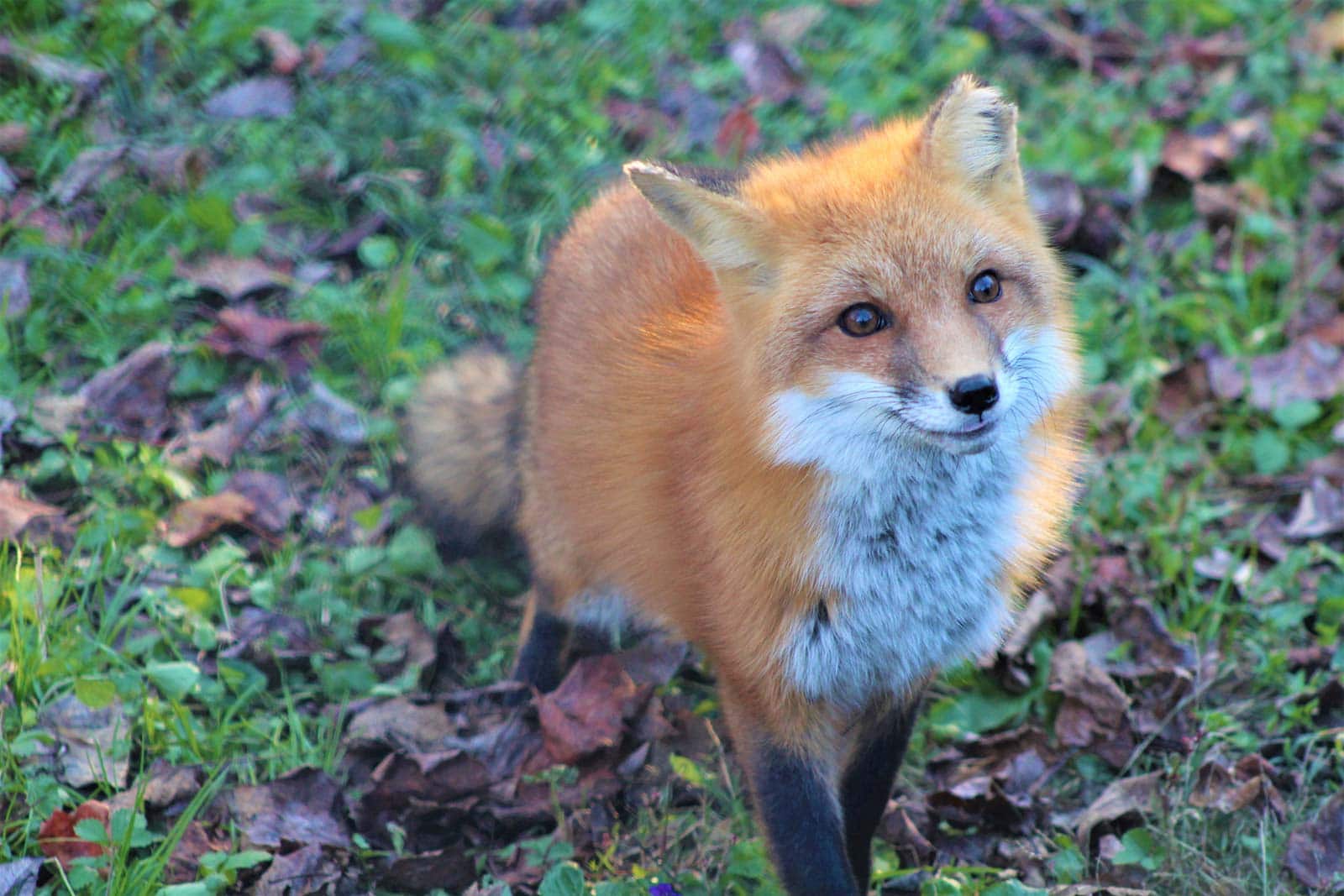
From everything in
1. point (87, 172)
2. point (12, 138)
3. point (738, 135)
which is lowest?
point (738, 135)

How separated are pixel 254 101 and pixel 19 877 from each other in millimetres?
2884

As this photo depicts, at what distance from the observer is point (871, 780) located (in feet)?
8.61

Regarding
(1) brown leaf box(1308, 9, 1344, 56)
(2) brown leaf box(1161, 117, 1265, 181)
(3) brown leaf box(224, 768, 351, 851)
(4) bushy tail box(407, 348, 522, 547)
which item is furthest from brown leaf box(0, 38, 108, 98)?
(1) brown leaf box(1308, 9, 1344, 56)

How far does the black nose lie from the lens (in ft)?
6.58

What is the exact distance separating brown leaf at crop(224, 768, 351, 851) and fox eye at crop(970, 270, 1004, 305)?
177cm

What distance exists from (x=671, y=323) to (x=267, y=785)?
1385mm

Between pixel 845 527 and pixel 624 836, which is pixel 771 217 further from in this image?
pixel 624 836

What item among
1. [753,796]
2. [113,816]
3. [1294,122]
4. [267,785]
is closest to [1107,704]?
[753,796]

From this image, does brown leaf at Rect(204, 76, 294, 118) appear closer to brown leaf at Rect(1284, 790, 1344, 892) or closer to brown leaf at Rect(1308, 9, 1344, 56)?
brown leaf at Rect(1284, 790, 1344, 892)

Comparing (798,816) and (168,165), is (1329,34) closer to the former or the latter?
(798,816)

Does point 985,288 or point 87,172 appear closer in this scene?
point 985,288

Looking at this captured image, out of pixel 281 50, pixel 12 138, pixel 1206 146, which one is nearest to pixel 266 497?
pixel 12 138

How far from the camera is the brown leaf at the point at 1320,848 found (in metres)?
2.51

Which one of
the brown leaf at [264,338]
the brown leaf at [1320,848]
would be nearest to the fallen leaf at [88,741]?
the brown leaf at [264,338]
